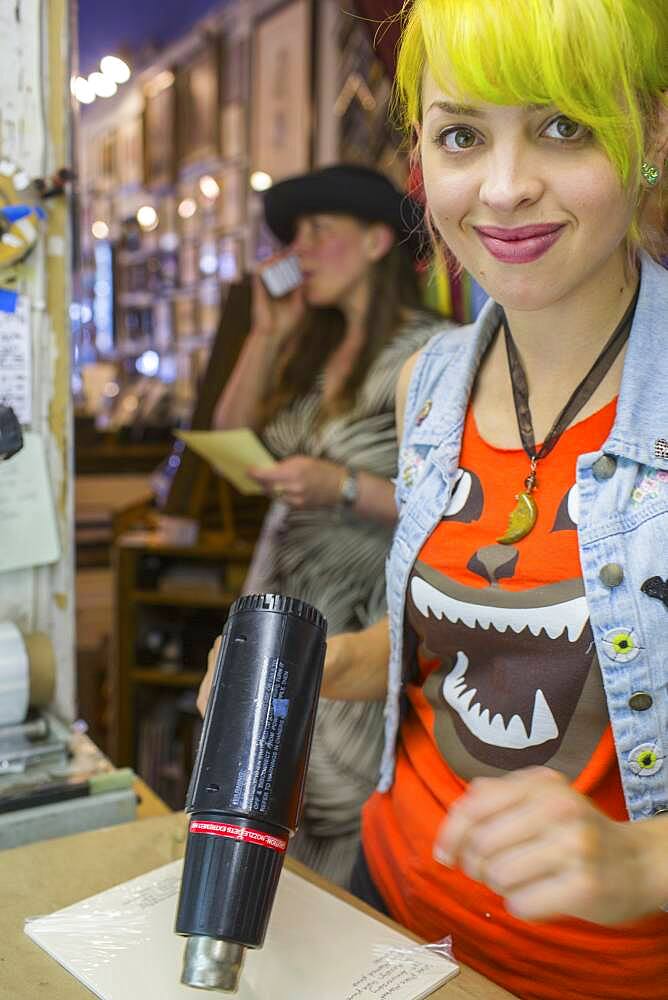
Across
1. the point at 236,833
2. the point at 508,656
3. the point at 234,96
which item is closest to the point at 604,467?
the point at 508,656

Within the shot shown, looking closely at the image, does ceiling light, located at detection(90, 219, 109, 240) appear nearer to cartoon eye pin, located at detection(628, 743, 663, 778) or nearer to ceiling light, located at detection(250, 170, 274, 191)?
ceiling light, located at detection(250, 170, 274, 191)

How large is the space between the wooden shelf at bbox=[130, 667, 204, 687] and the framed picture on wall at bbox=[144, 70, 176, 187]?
Result: 129 inches

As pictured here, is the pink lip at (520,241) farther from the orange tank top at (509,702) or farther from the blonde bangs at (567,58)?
the orange tank top at (509,702)

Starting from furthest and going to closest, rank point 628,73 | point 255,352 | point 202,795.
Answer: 1. point 255,352
2. point 628,73
3. point 202,795

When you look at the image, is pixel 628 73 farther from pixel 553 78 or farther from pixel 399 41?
pixel 399 41

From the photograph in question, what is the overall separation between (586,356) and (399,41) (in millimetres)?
355

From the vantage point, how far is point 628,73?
2.74 ft

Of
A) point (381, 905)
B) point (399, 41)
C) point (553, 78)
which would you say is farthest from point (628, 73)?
point (381, 905)

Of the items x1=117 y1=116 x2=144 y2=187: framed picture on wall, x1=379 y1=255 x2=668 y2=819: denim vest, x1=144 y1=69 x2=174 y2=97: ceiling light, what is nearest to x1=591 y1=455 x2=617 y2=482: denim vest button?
x1=379 y1=255 x2=668 y2=819: denim vest

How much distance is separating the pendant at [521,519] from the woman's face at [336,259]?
1439 millimetres

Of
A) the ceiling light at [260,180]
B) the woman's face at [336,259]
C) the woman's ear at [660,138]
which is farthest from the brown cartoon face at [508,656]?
the ceiling light at [260,180]

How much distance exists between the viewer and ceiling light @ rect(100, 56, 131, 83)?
6.21 m

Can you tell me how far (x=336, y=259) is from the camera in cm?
232

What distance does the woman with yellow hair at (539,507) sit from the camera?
→ 2.68ft
